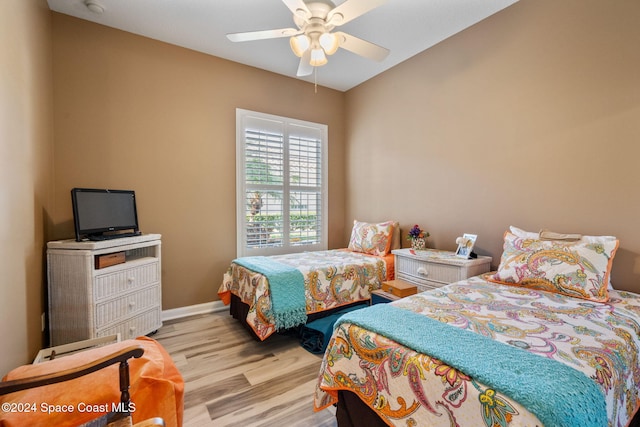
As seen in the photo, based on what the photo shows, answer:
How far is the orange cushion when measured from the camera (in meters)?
1.07

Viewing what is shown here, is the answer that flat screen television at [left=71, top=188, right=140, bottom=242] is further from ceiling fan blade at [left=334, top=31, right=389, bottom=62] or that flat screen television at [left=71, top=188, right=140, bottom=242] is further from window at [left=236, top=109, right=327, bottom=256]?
ceiling fan blade at [left=334, top=31, right=389, bottom=62]

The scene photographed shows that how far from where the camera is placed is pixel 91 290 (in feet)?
7.07

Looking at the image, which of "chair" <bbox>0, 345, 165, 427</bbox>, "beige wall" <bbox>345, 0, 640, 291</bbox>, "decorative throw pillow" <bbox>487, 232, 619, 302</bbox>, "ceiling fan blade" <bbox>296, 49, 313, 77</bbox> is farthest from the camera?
"ceiling fan blade" <bbox>296, 49, 313, 77</bbox>

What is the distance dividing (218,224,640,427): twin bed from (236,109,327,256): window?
7.59 ft

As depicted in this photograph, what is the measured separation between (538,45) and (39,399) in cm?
364

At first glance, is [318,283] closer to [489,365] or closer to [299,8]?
[489,365]

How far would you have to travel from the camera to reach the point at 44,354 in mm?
1795

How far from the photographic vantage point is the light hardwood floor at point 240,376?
168 cm

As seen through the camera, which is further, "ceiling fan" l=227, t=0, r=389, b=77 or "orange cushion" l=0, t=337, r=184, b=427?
"ceiling fan" l=227, t=0, r=389, b=77

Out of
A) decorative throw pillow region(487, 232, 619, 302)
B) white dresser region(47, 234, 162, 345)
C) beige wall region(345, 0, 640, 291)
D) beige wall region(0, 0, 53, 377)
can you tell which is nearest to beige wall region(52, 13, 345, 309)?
beige wall region(0, 0, 53, 377)

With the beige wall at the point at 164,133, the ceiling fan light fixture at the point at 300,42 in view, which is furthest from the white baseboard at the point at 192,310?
the ceiling fan light fixture at the point at 300,42

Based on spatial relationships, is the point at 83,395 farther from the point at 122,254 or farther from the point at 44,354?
the point at 122,254

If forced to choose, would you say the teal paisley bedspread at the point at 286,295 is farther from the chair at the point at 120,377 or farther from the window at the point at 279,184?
the chair at the point at 120,377

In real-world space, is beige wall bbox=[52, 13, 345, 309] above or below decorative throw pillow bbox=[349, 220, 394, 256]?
above
